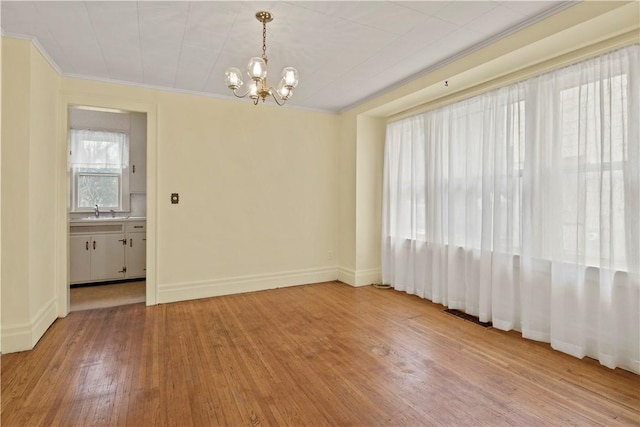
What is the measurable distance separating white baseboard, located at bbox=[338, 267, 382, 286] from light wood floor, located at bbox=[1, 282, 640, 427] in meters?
1.32

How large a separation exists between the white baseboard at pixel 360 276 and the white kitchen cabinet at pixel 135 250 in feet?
10.3

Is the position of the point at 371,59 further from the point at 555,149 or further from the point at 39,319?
the point at 39,319

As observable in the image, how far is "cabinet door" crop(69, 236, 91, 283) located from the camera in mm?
4953

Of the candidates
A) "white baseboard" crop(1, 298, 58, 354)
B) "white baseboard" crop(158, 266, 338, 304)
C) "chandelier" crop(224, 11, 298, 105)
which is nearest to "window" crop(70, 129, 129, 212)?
"white baseboard" crop(158, 266, 338, 304)

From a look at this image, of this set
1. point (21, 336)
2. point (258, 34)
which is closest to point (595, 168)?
point (258, 34)

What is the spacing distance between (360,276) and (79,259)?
165 inches

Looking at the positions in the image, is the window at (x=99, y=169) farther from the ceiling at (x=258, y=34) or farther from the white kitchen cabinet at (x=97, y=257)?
the ceiling at (x=258, y=34)

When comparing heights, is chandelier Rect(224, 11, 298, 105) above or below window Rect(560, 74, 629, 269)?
above

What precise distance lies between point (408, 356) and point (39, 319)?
3311 mm

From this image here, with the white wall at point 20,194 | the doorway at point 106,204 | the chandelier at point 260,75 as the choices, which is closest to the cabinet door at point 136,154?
the doorway at point 106,204

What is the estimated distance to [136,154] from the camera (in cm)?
566

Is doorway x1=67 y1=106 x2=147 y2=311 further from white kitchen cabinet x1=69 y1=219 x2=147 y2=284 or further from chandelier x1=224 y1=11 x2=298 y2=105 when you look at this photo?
Answer: chandelier x1=224 y1=11 x2=298 y2=105

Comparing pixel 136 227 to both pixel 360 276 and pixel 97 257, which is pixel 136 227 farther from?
pixel 360 276

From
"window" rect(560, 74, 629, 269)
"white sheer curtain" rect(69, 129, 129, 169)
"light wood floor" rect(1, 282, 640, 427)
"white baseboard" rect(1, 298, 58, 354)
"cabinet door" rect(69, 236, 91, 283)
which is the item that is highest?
"white sheer curtain" rect(69, 129, 129, 169)
